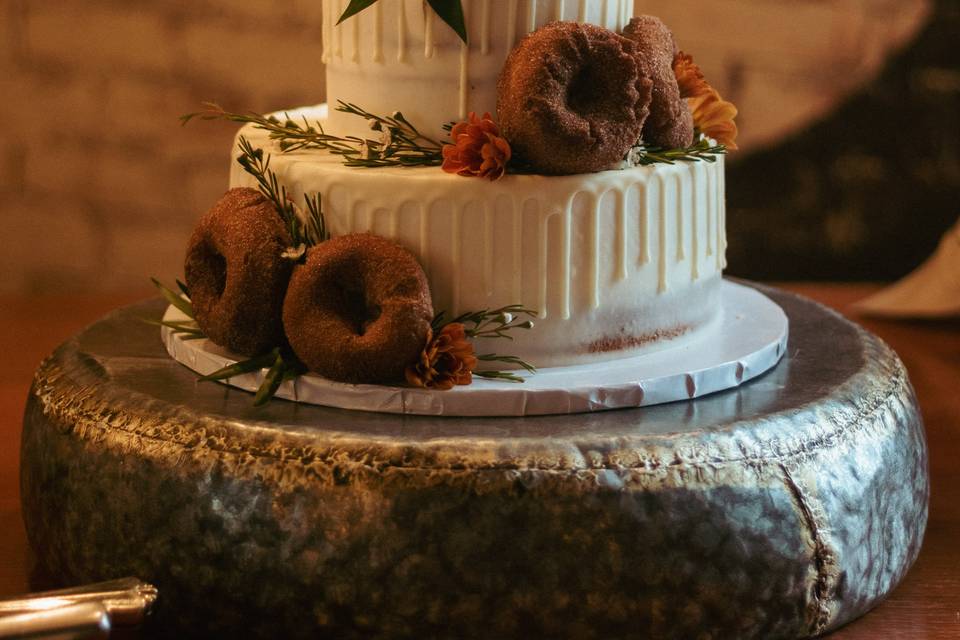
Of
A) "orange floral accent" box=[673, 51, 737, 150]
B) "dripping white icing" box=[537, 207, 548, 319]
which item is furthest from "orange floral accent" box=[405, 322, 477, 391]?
"orange floral accent" box=[673, 51, 737, 150]

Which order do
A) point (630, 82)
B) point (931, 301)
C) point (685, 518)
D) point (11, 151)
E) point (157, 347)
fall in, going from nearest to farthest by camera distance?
point (685, 518) → point (630, 82) → point (157, 347) → point (931, 301) → point (11, 151)

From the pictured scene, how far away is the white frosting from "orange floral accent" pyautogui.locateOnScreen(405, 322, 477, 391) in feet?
0.22

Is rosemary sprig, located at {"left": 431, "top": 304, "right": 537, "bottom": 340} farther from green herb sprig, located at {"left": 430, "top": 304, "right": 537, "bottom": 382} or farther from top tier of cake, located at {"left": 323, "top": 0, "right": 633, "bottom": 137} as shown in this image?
top tier of cake, located at {"left": 323, "top": 0, "right": 633, "bottom": 137}

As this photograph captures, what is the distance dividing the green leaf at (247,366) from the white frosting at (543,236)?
17 cm

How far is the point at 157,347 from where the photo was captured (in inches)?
71.6

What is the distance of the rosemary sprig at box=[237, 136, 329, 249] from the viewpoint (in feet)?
5.30

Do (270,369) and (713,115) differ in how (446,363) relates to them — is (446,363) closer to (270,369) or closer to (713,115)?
(270,369)

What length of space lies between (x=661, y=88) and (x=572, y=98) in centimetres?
11

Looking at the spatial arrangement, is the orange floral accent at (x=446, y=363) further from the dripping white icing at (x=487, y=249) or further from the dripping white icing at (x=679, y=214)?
the dripping white icing at (x=679, y=214)

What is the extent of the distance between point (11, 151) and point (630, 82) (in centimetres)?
216

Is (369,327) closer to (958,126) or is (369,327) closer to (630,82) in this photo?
(630,82)

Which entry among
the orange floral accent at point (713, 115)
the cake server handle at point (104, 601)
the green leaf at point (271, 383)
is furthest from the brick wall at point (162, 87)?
the cake server handle at point (104, 601)

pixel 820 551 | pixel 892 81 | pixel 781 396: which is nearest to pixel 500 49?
pixel 781 396

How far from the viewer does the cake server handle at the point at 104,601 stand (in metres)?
1.37
